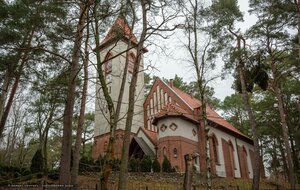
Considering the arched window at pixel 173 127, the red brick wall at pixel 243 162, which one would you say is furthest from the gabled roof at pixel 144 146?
the red brick wall at pixel 243 162

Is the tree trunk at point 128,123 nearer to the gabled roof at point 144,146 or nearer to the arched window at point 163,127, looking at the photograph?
the arched window at point 163,127

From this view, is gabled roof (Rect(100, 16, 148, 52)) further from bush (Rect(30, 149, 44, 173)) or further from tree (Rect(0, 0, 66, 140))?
bush (Rect(30, 149, 44, 173))

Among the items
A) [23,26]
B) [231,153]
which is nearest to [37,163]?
[23,26]

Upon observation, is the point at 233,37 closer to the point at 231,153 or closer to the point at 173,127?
the point at 173,127

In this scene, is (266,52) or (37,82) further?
(266,52)

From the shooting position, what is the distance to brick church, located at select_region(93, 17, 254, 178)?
72.0 ft

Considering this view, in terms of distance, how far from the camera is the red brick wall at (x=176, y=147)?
2122cm

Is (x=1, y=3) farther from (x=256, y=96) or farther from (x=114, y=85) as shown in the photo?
(x=256, y=96)

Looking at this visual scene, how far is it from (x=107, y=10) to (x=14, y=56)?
5.37 meters

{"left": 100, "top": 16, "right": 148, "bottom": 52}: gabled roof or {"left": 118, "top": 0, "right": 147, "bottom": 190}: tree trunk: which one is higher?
{"left": 100, "top": 16, "right": 148, "bottom": 52}: gabled roof

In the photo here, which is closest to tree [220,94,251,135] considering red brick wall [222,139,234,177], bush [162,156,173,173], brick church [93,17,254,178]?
brick church [93,17,254,178]

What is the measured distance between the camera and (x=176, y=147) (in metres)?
21.7

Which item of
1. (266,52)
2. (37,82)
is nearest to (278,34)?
(266,52)

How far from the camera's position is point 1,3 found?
37.2 feet
